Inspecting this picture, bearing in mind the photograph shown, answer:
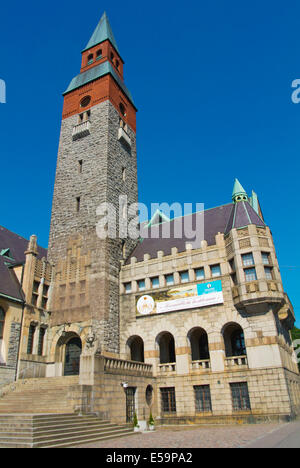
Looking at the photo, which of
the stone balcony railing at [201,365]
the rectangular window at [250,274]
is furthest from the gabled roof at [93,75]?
the stone balcony railing at [201,365]

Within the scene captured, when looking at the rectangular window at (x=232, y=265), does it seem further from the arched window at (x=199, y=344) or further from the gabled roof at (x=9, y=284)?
the gabled roof at (x=9, y=284)

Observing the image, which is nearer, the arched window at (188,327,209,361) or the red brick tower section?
the arched window at (188,327,209,361)

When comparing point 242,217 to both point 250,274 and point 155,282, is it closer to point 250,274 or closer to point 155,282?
point 250,274

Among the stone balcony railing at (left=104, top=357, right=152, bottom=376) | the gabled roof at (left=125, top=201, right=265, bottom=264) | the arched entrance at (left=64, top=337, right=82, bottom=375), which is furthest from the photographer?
the gabled roof at (left=125, top=201, right=265, bottom=264)

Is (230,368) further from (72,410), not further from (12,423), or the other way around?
(12,423)

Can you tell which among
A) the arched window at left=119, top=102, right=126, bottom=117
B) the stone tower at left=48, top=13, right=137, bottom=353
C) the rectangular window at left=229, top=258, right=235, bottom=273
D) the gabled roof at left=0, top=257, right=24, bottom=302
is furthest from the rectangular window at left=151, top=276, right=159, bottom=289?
the arched window at left=119, top=102, right=126, bottom=117

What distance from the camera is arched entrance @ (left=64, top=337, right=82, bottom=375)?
28.9m

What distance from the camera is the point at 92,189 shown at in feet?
112

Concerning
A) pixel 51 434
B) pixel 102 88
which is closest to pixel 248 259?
pixel 51 434

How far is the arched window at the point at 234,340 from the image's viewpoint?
28.5 metres

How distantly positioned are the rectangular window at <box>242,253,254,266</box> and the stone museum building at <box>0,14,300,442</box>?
81mm

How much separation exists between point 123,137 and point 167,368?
2387cm

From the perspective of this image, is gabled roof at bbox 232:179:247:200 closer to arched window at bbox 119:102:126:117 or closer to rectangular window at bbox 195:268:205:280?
rectangular window at bbox 195:268:205:280

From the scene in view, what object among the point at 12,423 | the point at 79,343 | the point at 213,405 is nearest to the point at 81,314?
the point at 79,343
